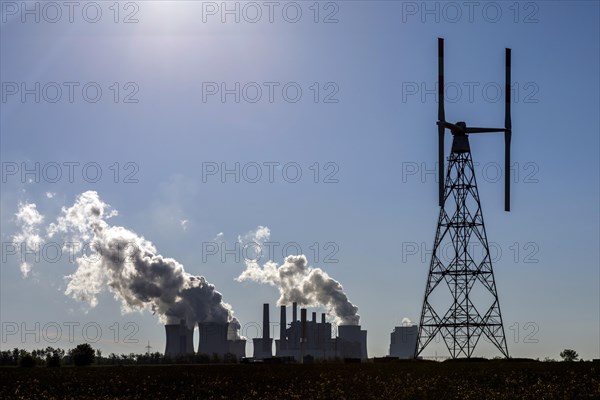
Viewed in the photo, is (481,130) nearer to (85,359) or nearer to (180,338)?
(85,359)

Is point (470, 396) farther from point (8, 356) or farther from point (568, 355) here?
point (8, 356)

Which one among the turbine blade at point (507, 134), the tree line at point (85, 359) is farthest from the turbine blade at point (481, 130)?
the tree line at point (85, 359)

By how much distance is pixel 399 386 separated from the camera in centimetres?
4162

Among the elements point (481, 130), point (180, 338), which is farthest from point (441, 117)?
point (180, 338)

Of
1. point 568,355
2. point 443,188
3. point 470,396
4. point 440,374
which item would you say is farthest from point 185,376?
point 568,355

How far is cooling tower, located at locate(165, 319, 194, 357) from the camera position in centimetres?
19062

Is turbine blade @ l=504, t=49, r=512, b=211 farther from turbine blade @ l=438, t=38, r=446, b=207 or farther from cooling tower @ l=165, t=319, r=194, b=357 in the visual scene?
cooling tower @ l=165, t=319, r=194, b=357

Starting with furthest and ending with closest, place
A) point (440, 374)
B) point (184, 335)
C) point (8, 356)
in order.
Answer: point (184, 335) → point (8, 356) → point (440, 374)

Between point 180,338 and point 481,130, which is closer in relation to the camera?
point 481,130

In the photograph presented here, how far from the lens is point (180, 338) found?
635 ft

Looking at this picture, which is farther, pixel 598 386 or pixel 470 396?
pixel 598 386

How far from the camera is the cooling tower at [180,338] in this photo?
190625 mm

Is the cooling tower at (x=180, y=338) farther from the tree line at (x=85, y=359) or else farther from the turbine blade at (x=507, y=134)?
the turbine blade at (x=507, y=134)

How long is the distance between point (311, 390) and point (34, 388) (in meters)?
17.8
